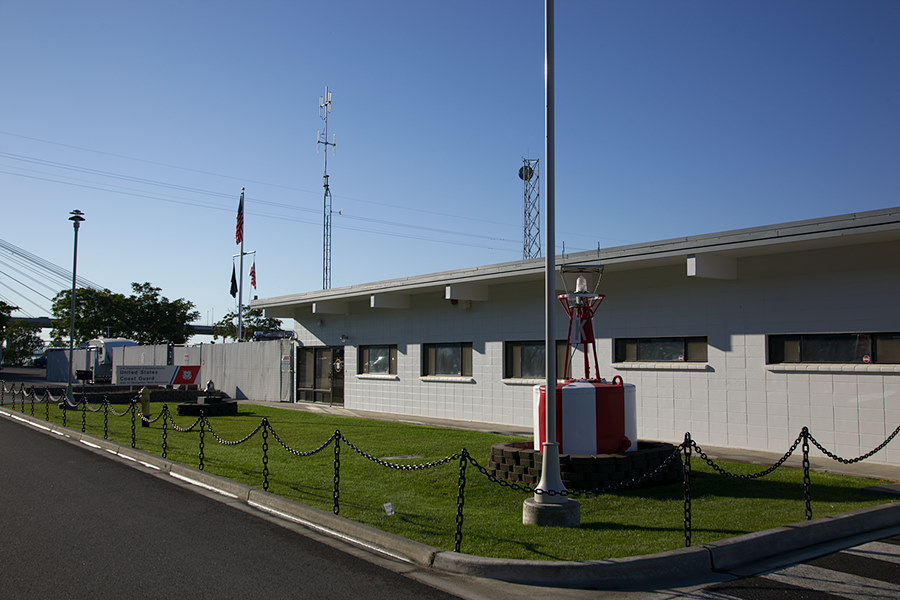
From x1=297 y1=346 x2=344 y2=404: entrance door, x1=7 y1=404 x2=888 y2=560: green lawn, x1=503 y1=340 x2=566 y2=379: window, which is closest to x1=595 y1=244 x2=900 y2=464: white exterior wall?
x1=7 y1=404 x2=888 y2=560: green lawn

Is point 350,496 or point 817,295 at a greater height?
point 817,295

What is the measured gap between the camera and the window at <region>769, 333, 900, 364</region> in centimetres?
1220

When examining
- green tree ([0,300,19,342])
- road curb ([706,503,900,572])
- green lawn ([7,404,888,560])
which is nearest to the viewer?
road curb ([706,503,900,572])

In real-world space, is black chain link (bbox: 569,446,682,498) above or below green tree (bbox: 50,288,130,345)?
below

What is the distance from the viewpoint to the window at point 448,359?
2062 cm

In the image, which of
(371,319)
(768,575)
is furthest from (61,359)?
(768,575)

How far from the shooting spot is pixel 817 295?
13.0 metres

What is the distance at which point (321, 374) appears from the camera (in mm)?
27609

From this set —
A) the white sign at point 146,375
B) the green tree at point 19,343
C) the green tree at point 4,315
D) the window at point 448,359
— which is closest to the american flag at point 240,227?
the white sign at point 146,375

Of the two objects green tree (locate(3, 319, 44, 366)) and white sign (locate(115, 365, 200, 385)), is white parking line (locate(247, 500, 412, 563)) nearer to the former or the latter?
white sign (locate(115, 365, 200, 385))

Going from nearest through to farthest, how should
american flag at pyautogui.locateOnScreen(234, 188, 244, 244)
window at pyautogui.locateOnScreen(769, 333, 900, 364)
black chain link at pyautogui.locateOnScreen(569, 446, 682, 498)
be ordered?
black chain link at pyautogui.locateOnScreen(569, 446, 682, 498), window at pyautogui.locateOnScreen(769, 333, 900, 364), american flag at pyautogui.locateOnScreen(234, 188, 244, 244)

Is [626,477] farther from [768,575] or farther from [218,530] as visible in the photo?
[218,530]

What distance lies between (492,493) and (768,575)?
4213 mm

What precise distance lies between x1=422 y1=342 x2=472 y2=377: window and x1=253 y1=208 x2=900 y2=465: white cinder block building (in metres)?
0.05
